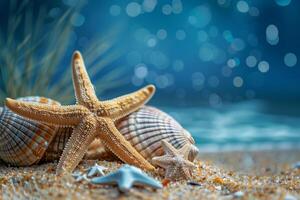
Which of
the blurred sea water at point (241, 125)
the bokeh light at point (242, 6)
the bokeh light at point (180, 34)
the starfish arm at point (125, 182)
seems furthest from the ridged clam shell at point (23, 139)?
the bokeh light at point (242, 6)

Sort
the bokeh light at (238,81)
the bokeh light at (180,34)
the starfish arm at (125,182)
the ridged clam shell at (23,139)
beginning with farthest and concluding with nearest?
the bokeh light at (238,81) → the bokeh light at (180,34) → the ridged clam shell at (23,139) → the starfish arm at (125,182)

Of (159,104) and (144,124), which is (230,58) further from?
(144,124)

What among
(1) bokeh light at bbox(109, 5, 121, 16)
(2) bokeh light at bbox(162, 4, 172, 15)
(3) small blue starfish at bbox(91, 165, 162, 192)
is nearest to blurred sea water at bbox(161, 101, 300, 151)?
(2) bokeh light at bbox(162, 4, 172, 15)

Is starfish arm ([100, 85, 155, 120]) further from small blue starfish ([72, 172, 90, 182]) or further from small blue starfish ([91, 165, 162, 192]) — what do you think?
small blue starfish ([91, 165, 162, 192])

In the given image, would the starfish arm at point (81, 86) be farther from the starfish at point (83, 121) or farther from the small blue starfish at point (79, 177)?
the small blue starfish at point (79, 177)

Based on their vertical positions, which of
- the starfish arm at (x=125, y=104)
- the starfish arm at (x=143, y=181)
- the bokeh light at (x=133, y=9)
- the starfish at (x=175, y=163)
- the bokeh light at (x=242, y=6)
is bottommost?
A: the starfish arm at (x=143, y=181)

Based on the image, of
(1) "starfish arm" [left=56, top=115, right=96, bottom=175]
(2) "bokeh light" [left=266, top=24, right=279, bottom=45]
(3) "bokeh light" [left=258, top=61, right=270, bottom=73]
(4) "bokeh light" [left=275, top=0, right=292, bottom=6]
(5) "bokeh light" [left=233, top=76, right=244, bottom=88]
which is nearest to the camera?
(1) "starfish arm" [left=56, top=115, right=96, bottom=175]

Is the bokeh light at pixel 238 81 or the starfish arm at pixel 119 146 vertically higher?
the bokeh light at pixel 238 81

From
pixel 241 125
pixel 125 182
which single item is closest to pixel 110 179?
pixel 125 182
